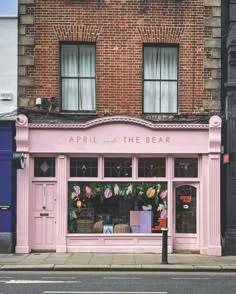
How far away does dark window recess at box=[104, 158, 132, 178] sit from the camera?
16391 mm

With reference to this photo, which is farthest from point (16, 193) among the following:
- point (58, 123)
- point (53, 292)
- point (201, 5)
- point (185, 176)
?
point (201, 5)

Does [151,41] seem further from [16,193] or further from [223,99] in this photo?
[16,193]

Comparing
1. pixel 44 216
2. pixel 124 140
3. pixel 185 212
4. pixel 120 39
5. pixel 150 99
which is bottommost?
pixel 44 216

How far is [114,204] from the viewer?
16.5m

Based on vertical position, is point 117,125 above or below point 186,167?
above

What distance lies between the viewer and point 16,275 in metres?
Answer: 12.4

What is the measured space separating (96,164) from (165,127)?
2341 millimetres

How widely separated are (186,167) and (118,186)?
2.11 m

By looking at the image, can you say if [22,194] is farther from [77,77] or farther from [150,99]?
[150,99]

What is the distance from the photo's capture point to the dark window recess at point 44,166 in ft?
53.5

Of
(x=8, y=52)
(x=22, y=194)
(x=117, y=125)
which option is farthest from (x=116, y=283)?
(x=8, y=52)

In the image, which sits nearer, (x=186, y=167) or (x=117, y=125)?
(x=117, y=125)

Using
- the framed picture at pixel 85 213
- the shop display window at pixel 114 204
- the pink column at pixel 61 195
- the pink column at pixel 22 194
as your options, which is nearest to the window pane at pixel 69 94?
the pink column at pixel 22 194

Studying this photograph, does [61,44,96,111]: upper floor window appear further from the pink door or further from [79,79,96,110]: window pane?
the pink door
